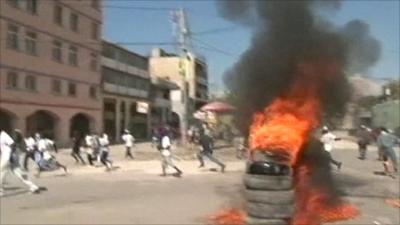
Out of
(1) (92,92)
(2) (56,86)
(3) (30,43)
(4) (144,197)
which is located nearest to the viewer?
(4) (144,197)

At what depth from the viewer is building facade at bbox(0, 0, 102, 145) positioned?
35.0m

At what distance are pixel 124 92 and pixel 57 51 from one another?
13399mm

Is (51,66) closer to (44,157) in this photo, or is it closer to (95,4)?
(95,4)

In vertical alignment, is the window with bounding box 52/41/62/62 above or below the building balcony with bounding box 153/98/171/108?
above

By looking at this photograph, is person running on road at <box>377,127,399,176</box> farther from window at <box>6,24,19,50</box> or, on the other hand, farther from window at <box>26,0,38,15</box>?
window at <box>26,0,38,15</box>

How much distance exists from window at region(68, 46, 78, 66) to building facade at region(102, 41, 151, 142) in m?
4.79

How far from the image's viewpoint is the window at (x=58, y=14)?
40.1m

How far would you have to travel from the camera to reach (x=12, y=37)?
115ft

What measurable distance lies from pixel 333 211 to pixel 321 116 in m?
2.00

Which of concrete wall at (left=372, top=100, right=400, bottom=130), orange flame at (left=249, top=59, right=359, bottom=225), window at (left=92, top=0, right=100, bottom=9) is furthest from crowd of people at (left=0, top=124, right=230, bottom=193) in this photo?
concrete wall at (left=372, top=100, right=400, bottom=130)

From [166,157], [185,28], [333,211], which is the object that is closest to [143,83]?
[185,28]

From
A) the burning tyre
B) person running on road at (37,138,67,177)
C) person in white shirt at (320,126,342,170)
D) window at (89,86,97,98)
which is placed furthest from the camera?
window at (89,86,97,98)

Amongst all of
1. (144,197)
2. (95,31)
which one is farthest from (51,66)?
(144,197)

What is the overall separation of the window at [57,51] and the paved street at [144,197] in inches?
717
